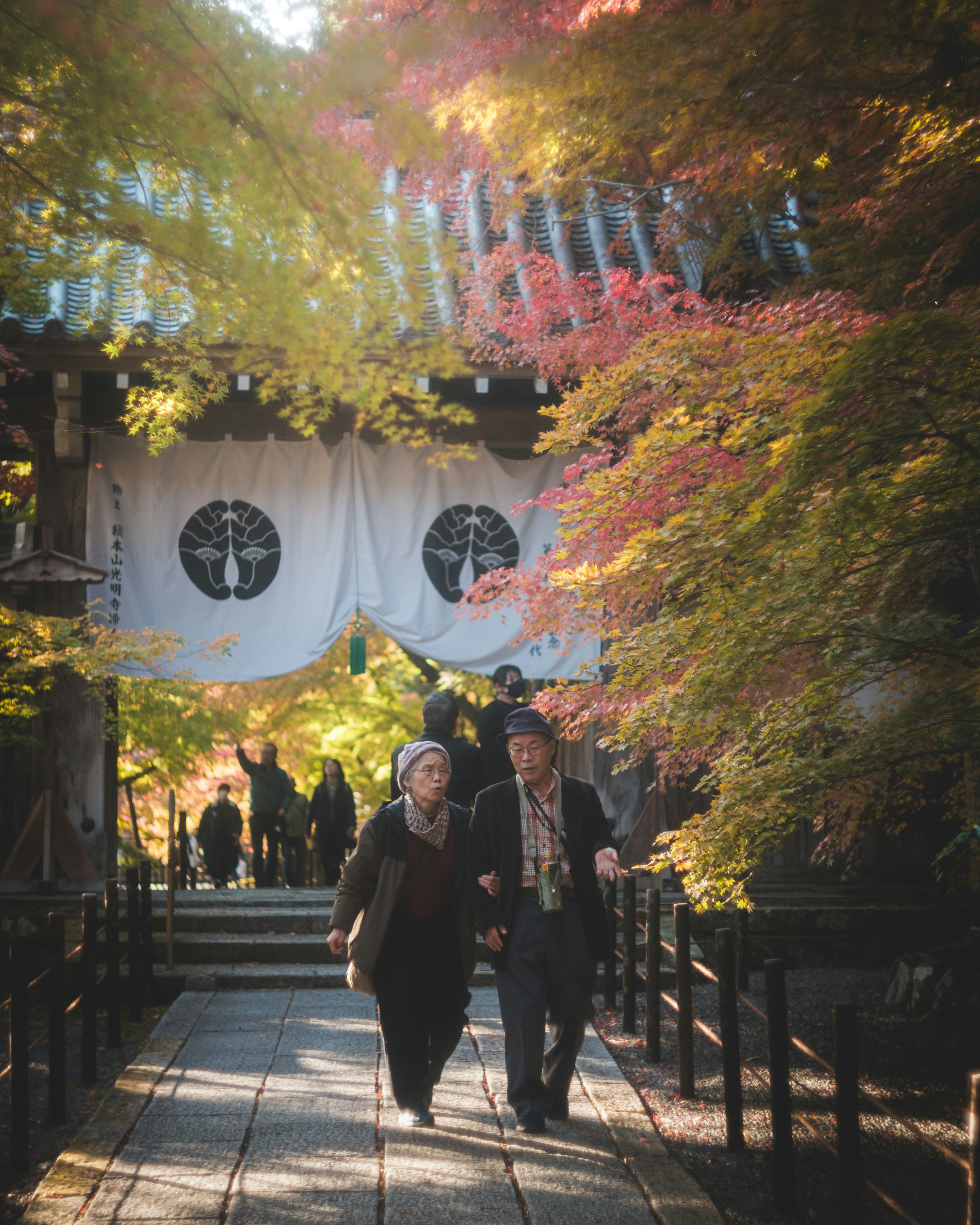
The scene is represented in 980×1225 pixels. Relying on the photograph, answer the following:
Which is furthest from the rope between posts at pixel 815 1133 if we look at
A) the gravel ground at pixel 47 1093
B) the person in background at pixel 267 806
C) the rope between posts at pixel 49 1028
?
the person in background at pixel 267 806

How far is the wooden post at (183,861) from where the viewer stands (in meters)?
14.1

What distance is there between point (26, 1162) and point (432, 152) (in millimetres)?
4761

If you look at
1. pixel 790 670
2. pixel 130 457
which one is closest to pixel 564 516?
pixel 790 670

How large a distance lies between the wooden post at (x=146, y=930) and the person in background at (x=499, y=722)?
2.48 meters

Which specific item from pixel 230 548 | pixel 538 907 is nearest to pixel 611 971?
pixel 538 907

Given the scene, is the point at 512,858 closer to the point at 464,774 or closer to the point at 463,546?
the point at 464,774

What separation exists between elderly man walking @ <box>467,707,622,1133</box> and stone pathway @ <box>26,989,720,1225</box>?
1.01ft

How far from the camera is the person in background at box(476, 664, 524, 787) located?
702 centimetres

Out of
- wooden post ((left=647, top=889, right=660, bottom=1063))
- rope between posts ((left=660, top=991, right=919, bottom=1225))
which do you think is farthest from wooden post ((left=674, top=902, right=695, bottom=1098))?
wooden post ((left=647, top=889, right=660, bottom=1063))

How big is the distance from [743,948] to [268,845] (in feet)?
23.1

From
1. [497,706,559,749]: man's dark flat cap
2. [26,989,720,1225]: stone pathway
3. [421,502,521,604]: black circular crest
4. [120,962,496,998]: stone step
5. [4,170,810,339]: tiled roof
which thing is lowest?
[26,989,720,1225]: stone pathway

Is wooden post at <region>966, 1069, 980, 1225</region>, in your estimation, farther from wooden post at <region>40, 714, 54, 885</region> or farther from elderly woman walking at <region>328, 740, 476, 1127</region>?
wooden post at <region>40, 714, 54, 885</region>

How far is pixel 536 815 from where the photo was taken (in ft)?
14.5

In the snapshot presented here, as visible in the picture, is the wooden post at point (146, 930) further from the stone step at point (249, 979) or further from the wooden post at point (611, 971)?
the wooden post at point (611, 971)
